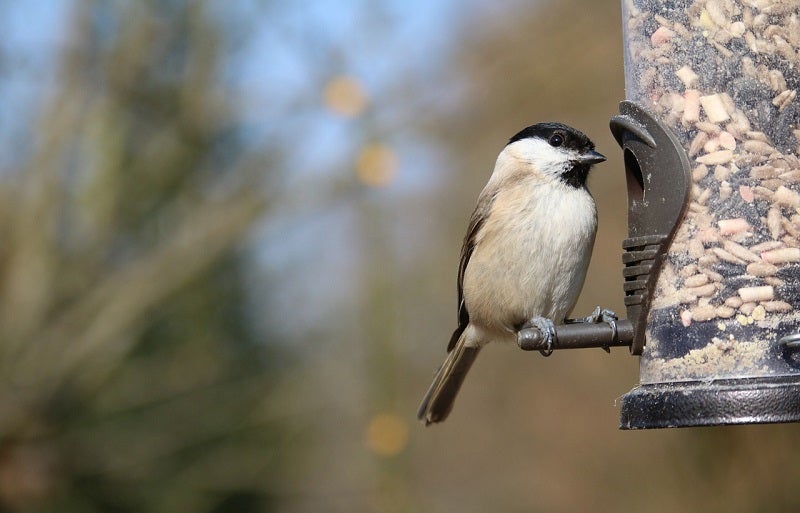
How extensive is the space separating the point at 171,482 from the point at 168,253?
2389 millimetres

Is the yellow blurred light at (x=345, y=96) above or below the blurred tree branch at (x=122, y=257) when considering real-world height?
above

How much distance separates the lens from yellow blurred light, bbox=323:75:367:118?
599 cm

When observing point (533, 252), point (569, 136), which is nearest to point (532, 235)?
point (533, 252)

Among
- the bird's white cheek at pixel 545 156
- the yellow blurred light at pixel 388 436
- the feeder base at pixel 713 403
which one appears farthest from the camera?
the yellow blurred light at pixel 388 436

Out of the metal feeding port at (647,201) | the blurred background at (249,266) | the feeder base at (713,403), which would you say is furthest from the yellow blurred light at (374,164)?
the feeder base at (713,403)

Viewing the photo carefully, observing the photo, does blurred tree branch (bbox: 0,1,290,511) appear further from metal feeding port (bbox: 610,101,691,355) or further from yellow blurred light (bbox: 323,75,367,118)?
metal feeding port (bbox: 610,101,691,355)

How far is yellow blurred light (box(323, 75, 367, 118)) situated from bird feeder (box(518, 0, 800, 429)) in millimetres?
2798

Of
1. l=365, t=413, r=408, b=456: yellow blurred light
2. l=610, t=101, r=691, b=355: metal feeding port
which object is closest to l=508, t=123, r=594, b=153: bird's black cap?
l=610, t=101, r=691, b=355: metal feeding port

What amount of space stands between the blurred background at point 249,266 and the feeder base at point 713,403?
3312 mm

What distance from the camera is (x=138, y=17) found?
631 cm

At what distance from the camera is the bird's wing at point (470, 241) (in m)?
4.48

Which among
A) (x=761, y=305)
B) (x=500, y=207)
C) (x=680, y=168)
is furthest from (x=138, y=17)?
(x=761, y=305)

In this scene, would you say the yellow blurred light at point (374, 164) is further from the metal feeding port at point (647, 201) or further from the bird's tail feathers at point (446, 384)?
the metal feeding port at point (647, 201)

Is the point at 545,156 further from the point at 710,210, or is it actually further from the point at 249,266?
the point at 249,266
